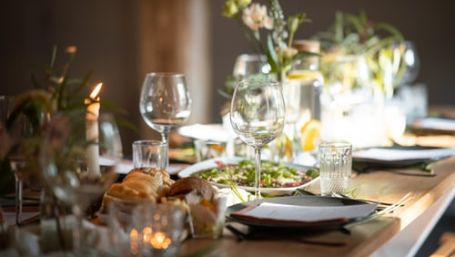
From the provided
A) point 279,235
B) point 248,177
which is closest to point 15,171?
point 279,235

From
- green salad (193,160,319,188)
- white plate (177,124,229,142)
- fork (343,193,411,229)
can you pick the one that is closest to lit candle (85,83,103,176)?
fork (343,193,411,229)

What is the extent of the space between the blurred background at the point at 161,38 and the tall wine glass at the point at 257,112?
4.52 m

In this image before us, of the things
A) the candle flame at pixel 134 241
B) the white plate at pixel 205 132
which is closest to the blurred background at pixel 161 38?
the white plate at pixel 205 132

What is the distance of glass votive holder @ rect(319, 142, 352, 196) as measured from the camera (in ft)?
5.71

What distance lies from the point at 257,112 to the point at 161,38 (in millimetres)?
4624

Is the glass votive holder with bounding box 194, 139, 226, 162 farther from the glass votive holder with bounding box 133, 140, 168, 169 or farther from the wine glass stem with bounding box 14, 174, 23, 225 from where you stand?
the wine glass stem with bounding box 14, 174, 23, 225

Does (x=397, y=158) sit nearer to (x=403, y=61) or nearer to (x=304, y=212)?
(x=304, y=212)

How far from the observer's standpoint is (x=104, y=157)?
1188 millimetres

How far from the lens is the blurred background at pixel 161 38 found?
6.22 metres

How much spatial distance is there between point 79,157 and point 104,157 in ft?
0.13

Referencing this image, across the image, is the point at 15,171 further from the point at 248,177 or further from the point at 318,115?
the point at 318,115

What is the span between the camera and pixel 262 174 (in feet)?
6.27

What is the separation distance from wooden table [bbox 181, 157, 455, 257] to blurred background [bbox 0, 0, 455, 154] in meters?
4.41

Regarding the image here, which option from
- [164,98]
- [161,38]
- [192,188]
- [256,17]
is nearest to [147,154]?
[164,98]
